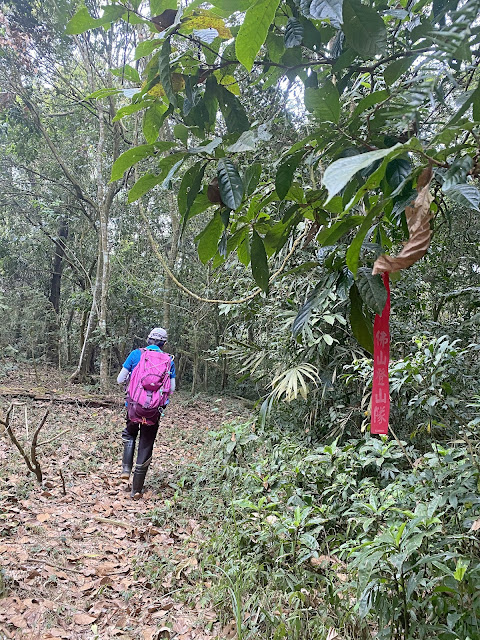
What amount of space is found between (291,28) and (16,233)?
512 inches

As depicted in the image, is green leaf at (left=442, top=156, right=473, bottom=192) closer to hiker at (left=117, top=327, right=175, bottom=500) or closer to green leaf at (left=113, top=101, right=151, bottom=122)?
green leaf at (left=113, top=101, right=151, bottom=122)

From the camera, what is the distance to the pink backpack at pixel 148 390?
14.5 ft

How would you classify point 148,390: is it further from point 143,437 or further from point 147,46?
point 147,46

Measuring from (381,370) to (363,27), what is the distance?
93 cm

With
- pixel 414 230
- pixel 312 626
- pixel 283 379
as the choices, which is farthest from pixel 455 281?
pixel 414 230

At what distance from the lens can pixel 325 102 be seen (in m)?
0.97

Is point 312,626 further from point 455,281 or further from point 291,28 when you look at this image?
point 455,281

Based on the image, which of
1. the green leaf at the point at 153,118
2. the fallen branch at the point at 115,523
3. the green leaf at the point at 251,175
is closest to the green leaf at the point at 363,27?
the green leaf at the point at 251,175

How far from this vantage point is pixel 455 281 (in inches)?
196

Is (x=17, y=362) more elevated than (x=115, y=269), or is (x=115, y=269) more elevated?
(x=115, y=269)

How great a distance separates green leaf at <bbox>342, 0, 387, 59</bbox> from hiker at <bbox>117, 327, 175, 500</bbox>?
12.7ft

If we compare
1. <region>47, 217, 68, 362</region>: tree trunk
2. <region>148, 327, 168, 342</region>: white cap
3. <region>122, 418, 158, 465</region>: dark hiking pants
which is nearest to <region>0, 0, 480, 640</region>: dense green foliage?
<region>122, 418, 158, 465</region>: dark hiking pants

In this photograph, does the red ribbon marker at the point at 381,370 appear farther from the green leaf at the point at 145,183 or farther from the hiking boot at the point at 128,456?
the hiking boot at the point at 128,456

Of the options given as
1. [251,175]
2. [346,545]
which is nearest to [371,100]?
[251,175]
